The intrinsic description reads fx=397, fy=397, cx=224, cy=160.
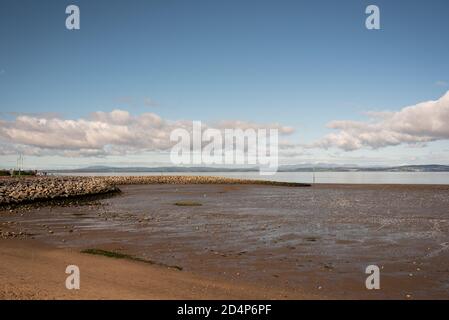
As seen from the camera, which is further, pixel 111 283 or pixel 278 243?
pixel 278 243

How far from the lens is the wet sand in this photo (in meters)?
11.0

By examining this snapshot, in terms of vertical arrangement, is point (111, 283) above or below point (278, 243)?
above

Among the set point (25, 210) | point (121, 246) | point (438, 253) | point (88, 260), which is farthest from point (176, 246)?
point (25, 210)

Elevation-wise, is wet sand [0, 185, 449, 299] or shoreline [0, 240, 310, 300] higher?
shoreline [0, 240, 310, 300]

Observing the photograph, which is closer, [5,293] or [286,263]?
[5,293]

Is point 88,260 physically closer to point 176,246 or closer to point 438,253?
point 176,246

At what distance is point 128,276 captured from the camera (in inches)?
426

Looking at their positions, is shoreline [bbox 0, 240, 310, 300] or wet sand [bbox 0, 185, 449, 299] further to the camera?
wet sand [bbox 0, 185, 449, 299]

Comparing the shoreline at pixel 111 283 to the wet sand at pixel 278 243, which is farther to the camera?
the wet sand at pixel 278 243

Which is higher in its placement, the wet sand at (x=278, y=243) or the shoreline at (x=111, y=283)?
the shoreline at (x=111, y=283)

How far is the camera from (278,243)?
16438 millimetres

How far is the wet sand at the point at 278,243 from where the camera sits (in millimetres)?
10984
